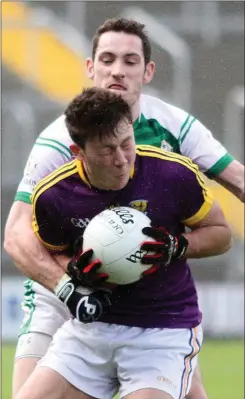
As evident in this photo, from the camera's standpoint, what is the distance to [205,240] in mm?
4566

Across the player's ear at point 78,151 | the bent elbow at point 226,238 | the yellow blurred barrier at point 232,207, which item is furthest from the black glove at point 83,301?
the yellow blurred barrier at point 232,207

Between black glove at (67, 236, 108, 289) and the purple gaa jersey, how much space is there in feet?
0.56

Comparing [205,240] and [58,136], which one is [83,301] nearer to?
[205,240]

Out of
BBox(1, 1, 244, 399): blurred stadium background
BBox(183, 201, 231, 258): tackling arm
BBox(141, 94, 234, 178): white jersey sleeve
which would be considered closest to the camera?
BBox(183, 201, 231, 258): tackling arm

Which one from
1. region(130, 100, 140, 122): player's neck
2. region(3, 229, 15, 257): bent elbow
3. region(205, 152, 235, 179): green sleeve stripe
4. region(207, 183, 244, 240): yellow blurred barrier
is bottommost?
region(207, 183, 244, 240): yellow blurred barrier

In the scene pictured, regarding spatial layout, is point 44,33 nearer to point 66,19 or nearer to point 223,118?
point 66,19

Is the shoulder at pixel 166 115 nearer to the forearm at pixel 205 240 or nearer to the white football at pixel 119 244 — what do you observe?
the forearm at pixel 205 240

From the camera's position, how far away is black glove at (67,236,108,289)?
4.21 meters

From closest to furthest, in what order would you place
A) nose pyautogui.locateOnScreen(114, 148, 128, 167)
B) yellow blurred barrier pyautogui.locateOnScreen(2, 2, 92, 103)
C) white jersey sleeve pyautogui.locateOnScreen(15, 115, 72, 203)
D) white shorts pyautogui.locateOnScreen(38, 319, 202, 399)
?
nose pyautogui.locateOnScreen(114, 148, 128, 167)
white shorts pyautogui.locateOnScreen(38, 319, 202, 399)
white jersey sleeve pyautogui.locateOnScreen(15, 115, 72, 203)
yellow blurred barrier pyautogui.locateOnScreen(2, 2, 92, 103)

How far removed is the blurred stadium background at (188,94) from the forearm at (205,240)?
6174 millimetres

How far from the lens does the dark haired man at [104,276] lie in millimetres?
4250

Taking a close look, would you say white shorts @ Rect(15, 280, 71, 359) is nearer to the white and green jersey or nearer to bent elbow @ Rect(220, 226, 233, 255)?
the white and green jersey

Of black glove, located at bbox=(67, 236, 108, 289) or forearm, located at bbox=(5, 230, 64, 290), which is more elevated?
black glove, located at bbox=(67, 236, 108, 289)

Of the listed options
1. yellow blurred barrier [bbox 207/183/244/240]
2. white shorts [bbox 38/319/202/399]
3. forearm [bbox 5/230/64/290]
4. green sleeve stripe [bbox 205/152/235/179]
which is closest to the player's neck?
green sleeve stripe [bbox 205/152/235/179]
